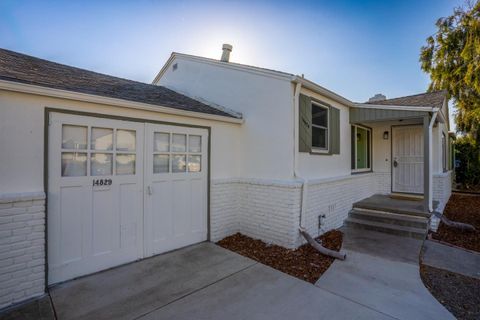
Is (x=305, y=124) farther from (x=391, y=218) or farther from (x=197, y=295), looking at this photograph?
(x=197, y=295)

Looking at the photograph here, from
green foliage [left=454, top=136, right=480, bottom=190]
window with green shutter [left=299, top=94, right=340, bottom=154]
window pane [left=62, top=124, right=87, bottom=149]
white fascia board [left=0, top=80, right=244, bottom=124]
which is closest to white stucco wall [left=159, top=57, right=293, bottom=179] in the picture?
window with green shutter [left=299, top=94, right=340, bottom=154]

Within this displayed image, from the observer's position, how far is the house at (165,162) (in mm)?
3002

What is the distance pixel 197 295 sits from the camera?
311 centimetres

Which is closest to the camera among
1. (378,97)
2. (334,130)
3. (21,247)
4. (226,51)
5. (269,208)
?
(21,247)

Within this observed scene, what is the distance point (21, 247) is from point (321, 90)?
5797mm

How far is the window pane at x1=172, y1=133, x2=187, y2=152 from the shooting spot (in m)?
4.56

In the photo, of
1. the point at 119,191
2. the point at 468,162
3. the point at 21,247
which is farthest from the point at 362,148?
the point at 468,162

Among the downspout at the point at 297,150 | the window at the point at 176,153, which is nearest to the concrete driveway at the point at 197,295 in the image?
the downspout at the point at 297,150

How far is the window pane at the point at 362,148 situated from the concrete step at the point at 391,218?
189cm

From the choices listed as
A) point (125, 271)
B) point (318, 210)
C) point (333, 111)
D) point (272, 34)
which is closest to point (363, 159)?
point (333, 111)

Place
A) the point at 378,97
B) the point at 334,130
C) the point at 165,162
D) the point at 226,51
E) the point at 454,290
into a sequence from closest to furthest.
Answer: the point at 454,290 → the point at 165,162 → the point at 334,130 → the point at 226,51 → the point at 378,97

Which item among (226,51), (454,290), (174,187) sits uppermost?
(226,51)

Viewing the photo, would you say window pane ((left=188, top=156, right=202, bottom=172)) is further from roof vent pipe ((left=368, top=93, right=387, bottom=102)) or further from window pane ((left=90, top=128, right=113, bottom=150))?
roof vent pipe ((left=368, top=93, right=387, bottom=102))

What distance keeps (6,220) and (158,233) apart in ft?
6.79
